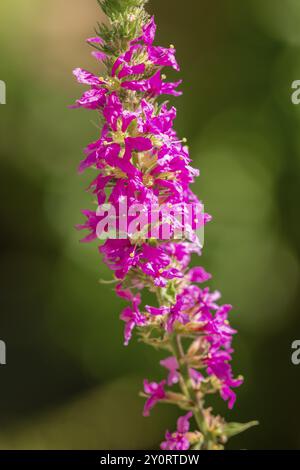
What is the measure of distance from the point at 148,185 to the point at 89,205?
8.53 feet

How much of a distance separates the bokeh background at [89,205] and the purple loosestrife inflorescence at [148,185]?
2291mm

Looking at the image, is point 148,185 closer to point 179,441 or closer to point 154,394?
point 154,394

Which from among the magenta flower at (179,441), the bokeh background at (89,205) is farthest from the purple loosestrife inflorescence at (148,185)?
the bokeh background at (89,205)

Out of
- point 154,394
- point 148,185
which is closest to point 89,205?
point 154,394

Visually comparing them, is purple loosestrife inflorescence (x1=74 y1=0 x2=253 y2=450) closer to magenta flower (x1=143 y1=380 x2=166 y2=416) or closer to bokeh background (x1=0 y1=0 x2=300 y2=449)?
magenta flower (x1=143 y1=380 x2=166 y2=416)

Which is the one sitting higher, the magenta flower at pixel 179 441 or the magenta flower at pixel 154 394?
the magenta flower at pixel 154 394

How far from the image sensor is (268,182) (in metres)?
4.48

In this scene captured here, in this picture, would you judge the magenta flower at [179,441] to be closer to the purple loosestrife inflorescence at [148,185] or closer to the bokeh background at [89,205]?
the purple loosestrife inflorescence at [148,185]

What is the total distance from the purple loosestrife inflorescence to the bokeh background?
2291 mm

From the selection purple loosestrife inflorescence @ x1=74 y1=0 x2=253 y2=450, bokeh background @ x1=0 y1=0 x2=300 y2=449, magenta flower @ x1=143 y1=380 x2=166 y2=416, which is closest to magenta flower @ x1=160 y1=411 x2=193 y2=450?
purple loosestrife inflorescence @ x1=74 y1=0 x2=253 y2=450

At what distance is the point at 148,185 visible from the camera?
1858 millimetres

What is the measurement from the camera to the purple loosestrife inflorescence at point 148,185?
6.02 feet

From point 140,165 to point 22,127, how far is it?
290 centimetres
